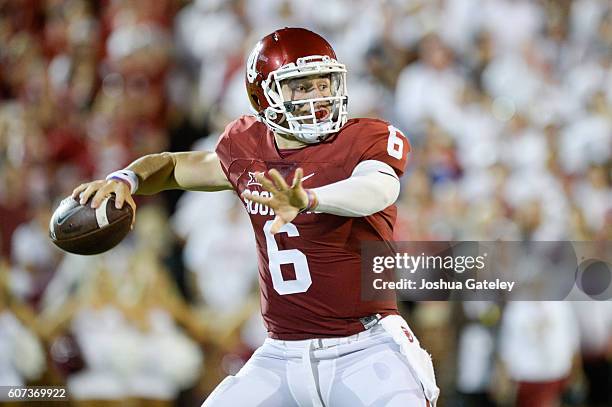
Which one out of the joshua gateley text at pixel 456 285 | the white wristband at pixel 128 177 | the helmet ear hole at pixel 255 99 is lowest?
the joshua gateley text at pixel 456 285

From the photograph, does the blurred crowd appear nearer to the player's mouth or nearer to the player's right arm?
the player's right arm

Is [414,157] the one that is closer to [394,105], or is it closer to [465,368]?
[394,105]

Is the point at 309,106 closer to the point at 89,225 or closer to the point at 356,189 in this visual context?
the point at 356,189

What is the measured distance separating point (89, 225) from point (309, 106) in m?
0.73

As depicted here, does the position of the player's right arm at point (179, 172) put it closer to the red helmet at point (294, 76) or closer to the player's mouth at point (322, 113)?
the red helmet at point (294, 76)

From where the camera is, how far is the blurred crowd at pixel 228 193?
5066mm

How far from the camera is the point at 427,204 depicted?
17.4 feet

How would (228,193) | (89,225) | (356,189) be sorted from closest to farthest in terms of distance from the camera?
1. (356,189)
2. (89,225)
3. (228,193)

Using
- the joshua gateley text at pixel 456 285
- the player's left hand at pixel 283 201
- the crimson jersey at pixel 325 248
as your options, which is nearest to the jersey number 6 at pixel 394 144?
the crimson jersey at pixel 325 248

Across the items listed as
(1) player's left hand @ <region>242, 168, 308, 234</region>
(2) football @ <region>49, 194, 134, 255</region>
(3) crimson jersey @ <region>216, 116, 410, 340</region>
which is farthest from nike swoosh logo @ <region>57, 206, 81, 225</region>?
(1) player's left hand @ <region>242, 168, 308, 234</region>

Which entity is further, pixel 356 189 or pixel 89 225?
pixel 89 225

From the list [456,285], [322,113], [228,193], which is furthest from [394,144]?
[228,193]

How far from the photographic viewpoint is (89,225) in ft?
9.32

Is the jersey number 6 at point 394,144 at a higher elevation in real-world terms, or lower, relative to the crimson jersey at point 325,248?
higher
